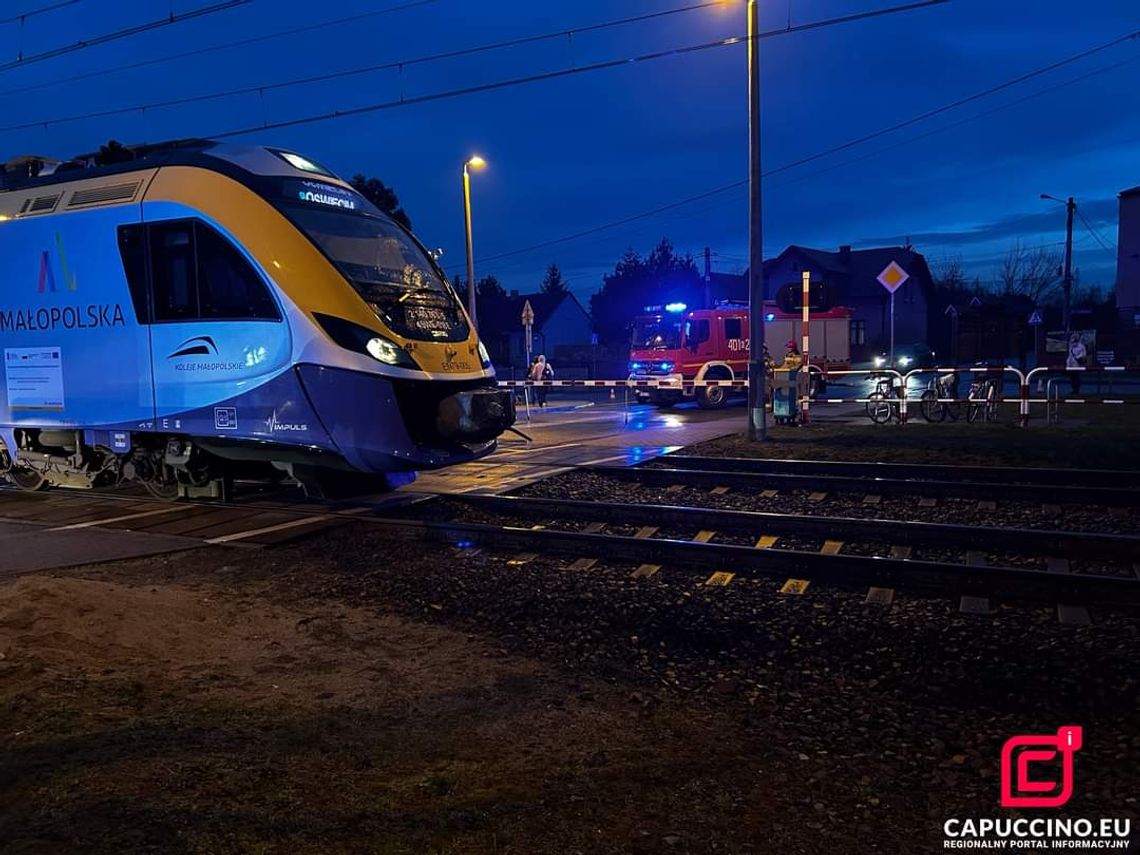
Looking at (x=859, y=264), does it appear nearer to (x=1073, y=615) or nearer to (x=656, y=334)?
(x=656, y=334)

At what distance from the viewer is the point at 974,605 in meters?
5.85

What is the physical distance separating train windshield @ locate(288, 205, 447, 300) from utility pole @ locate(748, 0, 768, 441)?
7.37 metres

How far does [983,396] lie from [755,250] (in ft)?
22.4

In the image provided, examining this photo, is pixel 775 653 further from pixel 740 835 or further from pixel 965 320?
pixel 965 320

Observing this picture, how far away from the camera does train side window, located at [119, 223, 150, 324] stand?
28.5 feet

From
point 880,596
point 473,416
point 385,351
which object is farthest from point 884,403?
point 385,351

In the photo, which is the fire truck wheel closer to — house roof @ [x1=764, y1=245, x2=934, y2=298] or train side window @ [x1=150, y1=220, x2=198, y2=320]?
train side window @ [x1=150, y1=220, x2=198, y2=320]

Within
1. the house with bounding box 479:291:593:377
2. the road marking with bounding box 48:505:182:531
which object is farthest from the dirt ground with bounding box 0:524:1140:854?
the house with bounding box 479:291:593:377

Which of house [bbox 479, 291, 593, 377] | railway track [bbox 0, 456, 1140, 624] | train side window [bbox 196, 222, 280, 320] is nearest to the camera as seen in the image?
railway track [bbox 0, 456, 1140, 624]

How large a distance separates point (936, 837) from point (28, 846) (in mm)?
3303

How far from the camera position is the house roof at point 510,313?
68188mm

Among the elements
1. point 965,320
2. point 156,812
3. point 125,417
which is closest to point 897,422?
point 125,417

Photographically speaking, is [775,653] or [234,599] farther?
[234,599]

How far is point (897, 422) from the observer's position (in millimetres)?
18391
